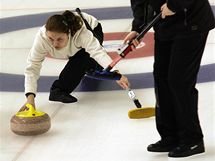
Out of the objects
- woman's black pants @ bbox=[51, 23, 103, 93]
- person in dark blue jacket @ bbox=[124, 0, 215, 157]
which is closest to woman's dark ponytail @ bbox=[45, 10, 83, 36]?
woman's black pants @ bbox=[51, 23, 103, 93]

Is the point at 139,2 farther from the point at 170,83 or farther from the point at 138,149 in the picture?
the point at 138,149

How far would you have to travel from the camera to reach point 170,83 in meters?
2.47

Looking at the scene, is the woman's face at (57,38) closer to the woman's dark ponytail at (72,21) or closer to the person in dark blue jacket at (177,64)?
the woman's dark ponytail at (72,21)

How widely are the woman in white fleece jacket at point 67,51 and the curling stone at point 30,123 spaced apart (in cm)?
16

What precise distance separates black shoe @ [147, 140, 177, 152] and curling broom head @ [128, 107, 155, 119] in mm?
417

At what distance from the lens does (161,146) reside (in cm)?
266

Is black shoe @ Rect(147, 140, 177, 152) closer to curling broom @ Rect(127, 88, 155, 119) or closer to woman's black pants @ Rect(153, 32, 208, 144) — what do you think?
woman's black pants @ Rect(153, 32, 208, 144)

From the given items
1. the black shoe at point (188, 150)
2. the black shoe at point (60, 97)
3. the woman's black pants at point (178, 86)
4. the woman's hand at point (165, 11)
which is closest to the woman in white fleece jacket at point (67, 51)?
the black shoe at point (60, 97)

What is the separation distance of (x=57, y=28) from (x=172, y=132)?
0.79 metres

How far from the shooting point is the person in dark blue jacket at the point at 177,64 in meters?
2.37

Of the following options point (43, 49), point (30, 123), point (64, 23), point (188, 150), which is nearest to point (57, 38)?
point (64, 23)

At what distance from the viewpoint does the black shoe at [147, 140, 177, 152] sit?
266cm

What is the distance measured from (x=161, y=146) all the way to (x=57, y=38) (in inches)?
31.3

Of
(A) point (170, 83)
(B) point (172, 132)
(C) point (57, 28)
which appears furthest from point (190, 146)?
(C) point (57, 28)
